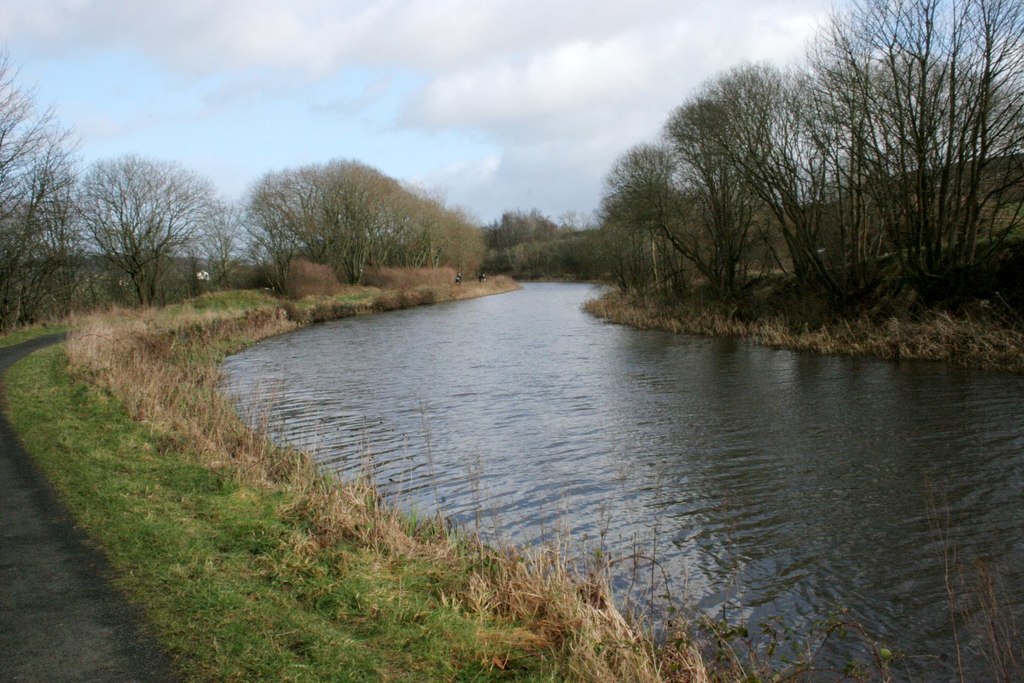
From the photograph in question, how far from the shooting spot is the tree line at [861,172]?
1973 centimetres

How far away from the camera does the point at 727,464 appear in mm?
10961

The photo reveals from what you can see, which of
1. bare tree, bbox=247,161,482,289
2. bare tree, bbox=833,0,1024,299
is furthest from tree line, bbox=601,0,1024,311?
bare tree, bbox=247,161,482,289

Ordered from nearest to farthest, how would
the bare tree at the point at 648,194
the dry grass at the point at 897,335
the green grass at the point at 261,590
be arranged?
the green grass at the point at 261,590, the dry grass at the point at 897,335, the bare tree at the point at 648,194

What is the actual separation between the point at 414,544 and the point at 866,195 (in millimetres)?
23491

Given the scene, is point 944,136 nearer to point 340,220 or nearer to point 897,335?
point 897,335

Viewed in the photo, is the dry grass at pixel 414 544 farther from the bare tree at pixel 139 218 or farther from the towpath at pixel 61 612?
the bare tree at pixel 139 218

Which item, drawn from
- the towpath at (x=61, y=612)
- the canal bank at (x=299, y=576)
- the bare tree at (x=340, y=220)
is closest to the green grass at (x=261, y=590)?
the canal bank at (x=299, y=576)

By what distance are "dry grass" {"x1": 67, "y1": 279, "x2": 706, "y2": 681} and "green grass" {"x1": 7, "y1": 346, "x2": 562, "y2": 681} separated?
0.56ft

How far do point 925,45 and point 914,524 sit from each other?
1680 cm

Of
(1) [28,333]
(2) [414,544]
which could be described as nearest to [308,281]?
(1) [28,333]

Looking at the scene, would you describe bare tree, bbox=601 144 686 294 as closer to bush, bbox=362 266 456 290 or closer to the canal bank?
the canal bank

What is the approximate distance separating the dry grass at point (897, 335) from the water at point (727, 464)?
0.92 m

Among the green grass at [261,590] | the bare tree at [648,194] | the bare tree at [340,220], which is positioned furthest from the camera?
the bare tree at [340,220]

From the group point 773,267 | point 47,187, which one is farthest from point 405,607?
point 773,267
